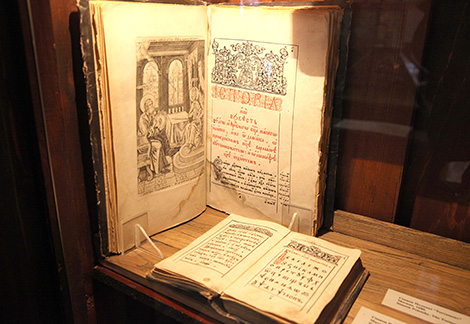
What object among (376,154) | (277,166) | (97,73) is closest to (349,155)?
(376,154)

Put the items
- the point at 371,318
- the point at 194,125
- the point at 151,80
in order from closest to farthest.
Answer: the point at 371,318 < the point at 151,80 < the point at 194,125

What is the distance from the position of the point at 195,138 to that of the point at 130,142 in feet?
0.68

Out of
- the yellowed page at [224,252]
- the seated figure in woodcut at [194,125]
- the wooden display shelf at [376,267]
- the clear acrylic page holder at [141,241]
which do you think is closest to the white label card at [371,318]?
the wooden display shelf at [376,267]

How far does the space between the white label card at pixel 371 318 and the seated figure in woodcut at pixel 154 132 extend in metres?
0.53

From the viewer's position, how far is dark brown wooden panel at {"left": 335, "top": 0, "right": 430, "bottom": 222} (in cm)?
94

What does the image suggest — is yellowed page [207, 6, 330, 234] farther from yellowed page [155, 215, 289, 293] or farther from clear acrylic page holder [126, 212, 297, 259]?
clear acrylic page holder [126, 212, 297, 259]

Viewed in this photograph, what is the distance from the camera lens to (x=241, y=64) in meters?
1.03

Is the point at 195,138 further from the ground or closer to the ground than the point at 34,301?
further from the ground

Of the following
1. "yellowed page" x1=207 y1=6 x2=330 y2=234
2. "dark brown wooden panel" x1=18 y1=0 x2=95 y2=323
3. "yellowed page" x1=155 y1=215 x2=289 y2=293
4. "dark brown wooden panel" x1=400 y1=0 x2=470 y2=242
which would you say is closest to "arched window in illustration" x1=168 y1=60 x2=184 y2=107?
"yellowed page" x1=207 y1=6 x2=330 y2=234

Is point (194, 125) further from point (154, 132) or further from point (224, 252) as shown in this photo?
point (224, 252)

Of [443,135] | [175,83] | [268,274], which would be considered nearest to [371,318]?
[268,274]

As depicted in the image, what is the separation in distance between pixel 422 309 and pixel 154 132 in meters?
0.67

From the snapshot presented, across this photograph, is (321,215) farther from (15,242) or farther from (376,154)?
(15,242)

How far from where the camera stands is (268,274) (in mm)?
870
